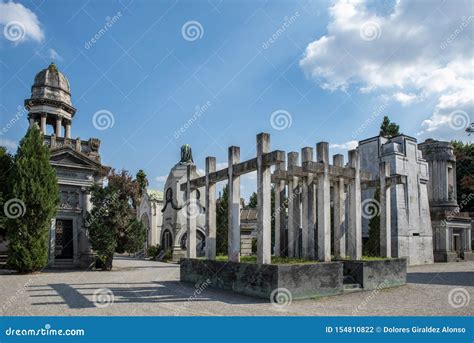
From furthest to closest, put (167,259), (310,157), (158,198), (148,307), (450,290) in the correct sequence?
(158,198) < (167,259) < (310,157) < (450,290) < (148,307)

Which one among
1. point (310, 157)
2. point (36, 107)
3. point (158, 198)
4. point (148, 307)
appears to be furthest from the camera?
point (158, 198)

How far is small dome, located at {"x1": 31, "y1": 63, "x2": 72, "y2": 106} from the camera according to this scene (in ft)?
85.6

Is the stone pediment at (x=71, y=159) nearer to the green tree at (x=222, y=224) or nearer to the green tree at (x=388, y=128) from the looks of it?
the green tree at (x=222, y=224)

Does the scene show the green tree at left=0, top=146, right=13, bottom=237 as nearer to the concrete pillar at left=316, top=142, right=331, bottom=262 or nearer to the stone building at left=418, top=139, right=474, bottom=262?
the concrete pillar at left=316, top=142, right=331, bottom=262

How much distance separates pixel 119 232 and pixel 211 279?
1063 centimetres

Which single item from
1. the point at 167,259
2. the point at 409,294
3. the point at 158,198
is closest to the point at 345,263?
the point at 409,294

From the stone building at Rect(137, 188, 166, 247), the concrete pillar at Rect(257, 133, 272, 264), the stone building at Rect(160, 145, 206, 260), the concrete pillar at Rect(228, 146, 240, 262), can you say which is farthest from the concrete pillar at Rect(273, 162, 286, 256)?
the stone building at Rect(137, 188, 166, 247)

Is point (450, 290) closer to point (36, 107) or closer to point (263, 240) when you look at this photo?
point (263, 240)

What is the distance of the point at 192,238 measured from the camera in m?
16.2
